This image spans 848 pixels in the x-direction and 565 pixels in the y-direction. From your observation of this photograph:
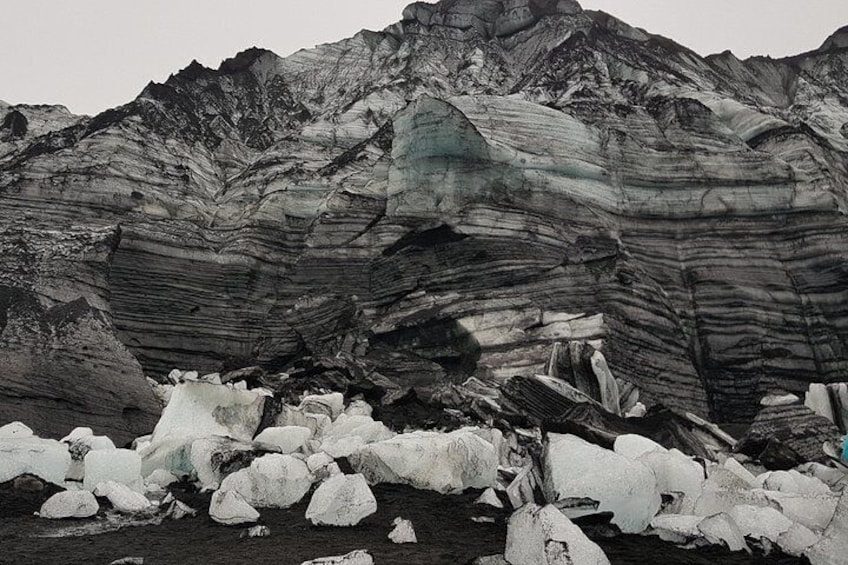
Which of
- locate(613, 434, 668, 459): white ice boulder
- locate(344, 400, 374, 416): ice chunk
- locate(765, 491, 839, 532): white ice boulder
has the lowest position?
locate(344, 400, 374, 416): ice chunk

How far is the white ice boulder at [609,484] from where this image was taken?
18.6 feet

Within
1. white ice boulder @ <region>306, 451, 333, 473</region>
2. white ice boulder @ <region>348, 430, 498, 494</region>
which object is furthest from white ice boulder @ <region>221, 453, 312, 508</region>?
white ice boulder @ <region>348, 430, 498, 494</region>

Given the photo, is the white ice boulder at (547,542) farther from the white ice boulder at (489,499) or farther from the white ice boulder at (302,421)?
the white ice boulder at (302,421)

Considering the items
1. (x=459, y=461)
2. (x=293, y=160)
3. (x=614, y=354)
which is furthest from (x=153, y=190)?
(x=459, y=461)

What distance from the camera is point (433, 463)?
751cm

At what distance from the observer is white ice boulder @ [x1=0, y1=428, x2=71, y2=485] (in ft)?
24.9

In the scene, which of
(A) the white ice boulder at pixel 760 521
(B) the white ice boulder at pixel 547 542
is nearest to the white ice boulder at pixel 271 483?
(B) the white ice boulder at pixel 547 542

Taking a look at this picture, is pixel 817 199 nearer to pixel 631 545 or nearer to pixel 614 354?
pixel 614 354

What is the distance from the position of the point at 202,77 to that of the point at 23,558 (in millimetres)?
47592

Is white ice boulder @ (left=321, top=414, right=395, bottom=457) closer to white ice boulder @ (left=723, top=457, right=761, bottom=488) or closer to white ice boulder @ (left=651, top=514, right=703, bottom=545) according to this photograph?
white ice boulder @ (left=651, top=514, right=703, bottom=545)

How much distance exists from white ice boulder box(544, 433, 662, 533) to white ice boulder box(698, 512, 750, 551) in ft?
1.65

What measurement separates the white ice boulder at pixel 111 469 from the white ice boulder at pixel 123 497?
0.39m

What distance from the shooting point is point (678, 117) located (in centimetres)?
2873

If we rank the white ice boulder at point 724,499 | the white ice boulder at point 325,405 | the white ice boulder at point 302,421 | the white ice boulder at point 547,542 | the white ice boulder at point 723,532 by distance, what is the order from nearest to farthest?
the white ice boulder at point 547,542 → the white ice boulder at point 723,532 → the white ice boulder at point 724,499 → the white ice boulder at point 302,421 → the white ice boulder at point 325,405
